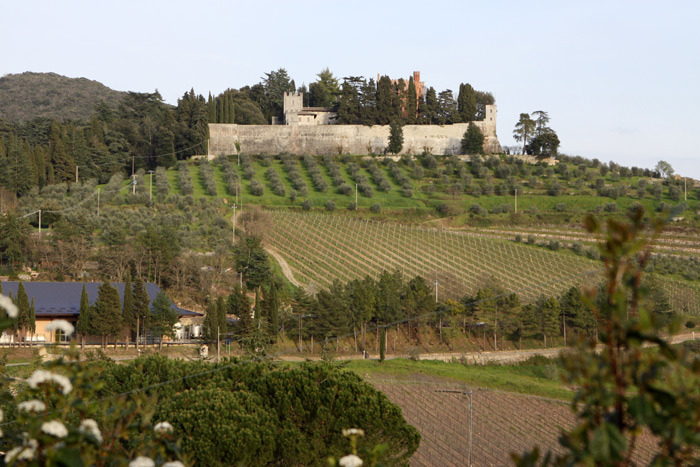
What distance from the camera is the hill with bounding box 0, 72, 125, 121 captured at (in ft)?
529

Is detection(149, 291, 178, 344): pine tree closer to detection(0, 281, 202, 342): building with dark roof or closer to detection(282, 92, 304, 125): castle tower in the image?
detection(0, 281, 202, 342): building with dark roof

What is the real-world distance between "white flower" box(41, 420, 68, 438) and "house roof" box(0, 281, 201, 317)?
32.2 metres

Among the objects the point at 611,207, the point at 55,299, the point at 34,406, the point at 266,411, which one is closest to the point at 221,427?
the point at 266,411

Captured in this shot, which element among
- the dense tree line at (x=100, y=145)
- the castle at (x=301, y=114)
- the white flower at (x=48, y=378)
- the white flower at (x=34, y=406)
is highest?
the castle at (x=301, y=114)

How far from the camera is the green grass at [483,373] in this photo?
33.0m

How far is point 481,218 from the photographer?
6288 centimetres

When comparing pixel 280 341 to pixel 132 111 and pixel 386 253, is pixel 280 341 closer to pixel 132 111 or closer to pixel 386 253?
pixel 386 253

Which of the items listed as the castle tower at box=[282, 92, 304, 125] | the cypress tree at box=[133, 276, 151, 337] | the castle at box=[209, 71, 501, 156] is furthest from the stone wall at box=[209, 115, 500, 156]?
the cypress tree at box=[133, 276, 151, 337]

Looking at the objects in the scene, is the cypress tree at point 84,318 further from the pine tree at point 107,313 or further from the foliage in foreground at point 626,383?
the foliage in foreground at point 626,383

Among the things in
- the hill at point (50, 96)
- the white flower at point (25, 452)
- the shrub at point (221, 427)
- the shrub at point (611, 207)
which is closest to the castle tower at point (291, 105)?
the shrub at point (611, 207)

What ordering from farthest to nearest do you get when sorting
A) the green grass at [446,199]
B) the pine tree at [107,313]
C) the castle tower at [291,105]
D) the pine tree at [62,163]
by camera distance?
the castle tower at [291,105], the green grass at [446,199], the pine tree at [62,163], the pine tree at [107,313]

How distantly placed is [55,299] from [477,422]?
62.7 ft

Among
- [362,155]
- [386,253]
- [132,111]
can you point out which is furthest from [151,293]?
[132,111]

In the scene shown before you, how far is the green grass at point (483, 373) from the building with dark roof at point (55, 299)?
9524 millimetres
